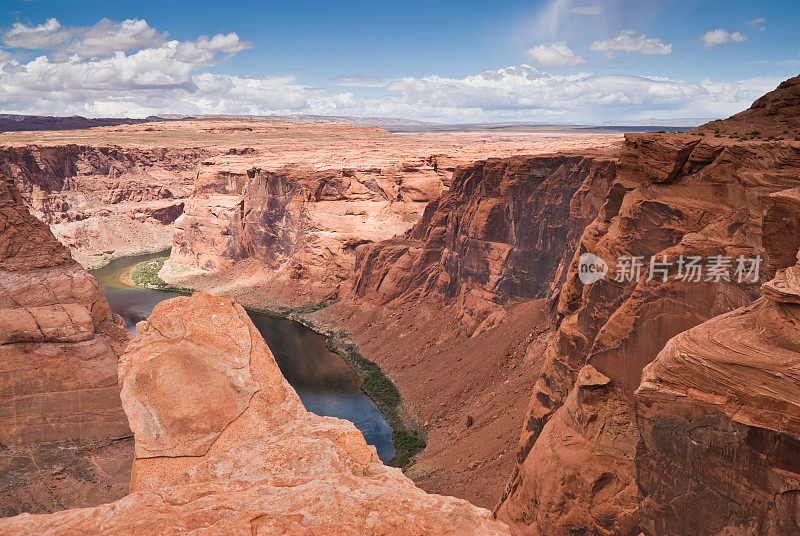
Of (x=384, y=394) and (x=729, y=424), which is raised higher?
(x=729, y=424)

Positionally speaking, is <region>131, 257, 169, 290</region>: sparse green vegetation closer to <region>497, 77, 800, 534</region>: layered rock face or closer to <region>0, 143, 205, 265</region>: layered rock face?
<region>0, 143, 205, 265</region>: layered rock face

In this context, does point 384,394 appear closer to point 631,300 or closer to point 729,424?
point 631,300

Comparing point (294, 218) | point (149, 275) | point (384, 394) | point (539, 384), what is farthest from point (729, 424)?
point (149, 275)

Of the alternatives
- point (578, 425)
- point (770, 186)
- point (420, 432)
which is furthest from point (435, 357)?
point (770, 186)

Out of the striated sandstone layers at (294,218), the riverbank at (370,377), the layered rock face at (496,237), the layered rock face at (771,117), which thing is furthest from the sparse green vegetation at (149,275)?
the layered rock face at (771,117)

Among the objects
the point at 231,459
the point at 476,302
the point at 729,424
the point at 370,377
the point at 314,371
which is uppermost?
the point at 729,424

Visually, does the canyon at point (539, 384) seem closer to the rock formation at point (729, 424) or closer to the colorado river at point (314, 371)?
the rock formation at point (729, 424)
